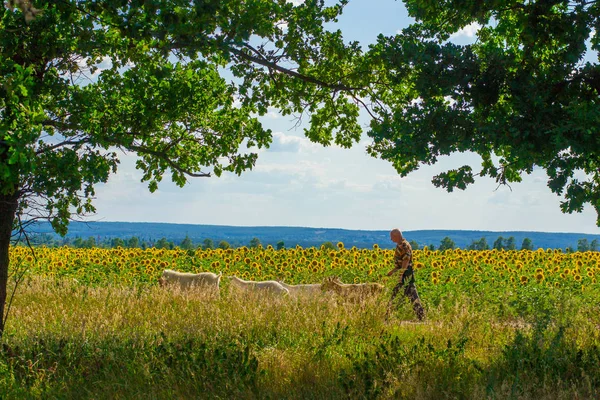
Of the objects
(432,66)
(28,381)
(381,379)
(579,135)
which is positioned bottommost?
(28,381)

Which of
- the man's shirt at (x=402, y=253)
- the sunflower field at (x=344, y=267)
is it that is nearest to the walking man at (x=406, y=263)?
the man's shirt at (x=402, y=253)

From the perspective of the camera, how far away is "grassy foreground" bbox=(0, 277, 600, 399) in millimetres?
6277

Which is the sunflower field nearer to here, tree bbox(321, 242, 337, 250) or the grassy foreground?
tree bbox(321, 242, 337, 250)

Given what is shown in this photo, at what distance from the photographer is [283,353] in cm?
739

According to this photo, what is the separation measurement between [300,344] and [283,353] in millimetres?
614

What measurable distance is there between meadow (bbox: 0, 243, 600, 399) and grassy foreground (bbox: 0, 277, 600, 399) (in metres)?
0.02

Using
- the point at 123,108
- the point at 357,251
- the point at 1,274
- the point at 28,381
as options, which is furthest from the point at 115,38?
the point at 357,251

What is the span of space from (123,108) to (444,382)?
5.45 m

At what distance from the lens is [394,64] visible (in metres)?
8.73

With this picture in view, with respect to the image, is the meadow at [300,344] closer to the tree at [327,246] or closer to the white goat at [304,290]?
the white goat at [304,290]

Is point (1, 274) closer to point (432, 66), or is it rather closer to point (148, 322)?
point (148, 322)

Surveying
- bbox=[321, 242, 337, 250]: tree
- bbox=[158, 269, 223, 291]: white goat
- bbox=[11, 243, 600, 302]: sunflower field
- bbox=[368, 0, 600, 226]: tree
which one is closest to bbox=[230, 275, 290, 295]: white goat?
bbox=[158, 269, 223, 291]: white goat

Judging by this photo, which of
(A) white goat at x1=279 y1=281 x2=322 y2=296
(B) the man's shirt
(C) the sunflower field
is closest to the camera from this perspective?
(A) white goat at x1=279 y1=281 x2=322 y2=296

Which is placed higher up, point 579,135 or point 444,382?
point 579,135
